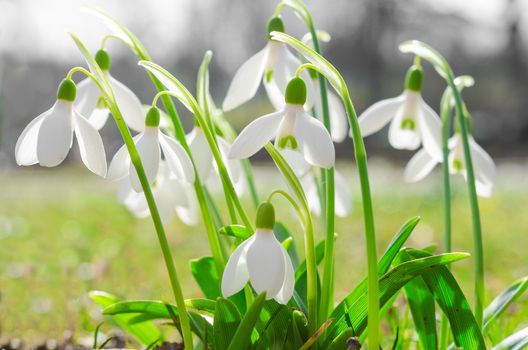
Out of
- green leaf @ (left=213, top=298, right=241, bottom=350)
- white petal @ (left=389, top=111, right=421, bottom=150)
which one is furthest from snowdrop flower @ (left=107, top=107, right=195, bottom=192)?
white petal @ (left=389, top=111, right=421, bottom=150)

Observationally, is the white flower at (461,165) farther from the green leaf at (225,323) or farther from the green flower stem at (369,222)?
the green leaf at (225,323)

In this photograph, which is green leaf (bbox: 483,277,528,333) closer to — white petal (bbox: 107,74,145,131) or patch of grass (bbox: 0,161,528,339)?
patch of grass (bbox: 0,161,528,339)

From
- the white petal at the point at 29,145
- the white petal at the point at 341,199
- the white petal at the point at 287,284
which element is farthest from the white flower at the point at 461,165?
the white petal at the point at 29,145

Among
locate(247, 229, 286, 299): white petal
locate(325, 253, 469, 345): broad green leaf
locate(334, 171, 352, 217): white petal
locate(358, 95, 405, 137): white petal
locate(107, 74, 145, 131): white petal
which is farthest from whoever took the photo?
locate(334, 171, 352, 217): white petal

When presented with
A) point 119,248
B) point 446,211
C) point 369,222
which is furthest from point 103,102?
point 119,248

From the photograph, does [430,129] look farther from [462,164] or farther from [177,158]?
[177,158]

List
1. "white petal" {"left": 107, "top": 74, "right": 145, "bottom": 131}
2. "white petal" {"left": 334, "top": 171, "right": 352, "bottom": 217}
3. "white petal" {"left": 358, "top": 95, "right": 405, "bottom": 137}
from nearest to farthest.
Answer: "white petal" {"left": 107, "top": 74, "right": 145, "bottom": 131} < "white petal" {"left": 358, "top": 95, "right": 405, "bottom": 137} < "white petal" {"left": 334, "top": 171, "right": 352, "bottom": 217}

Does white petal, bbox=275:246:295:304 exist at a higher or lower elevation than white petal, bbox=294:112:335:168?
lower
